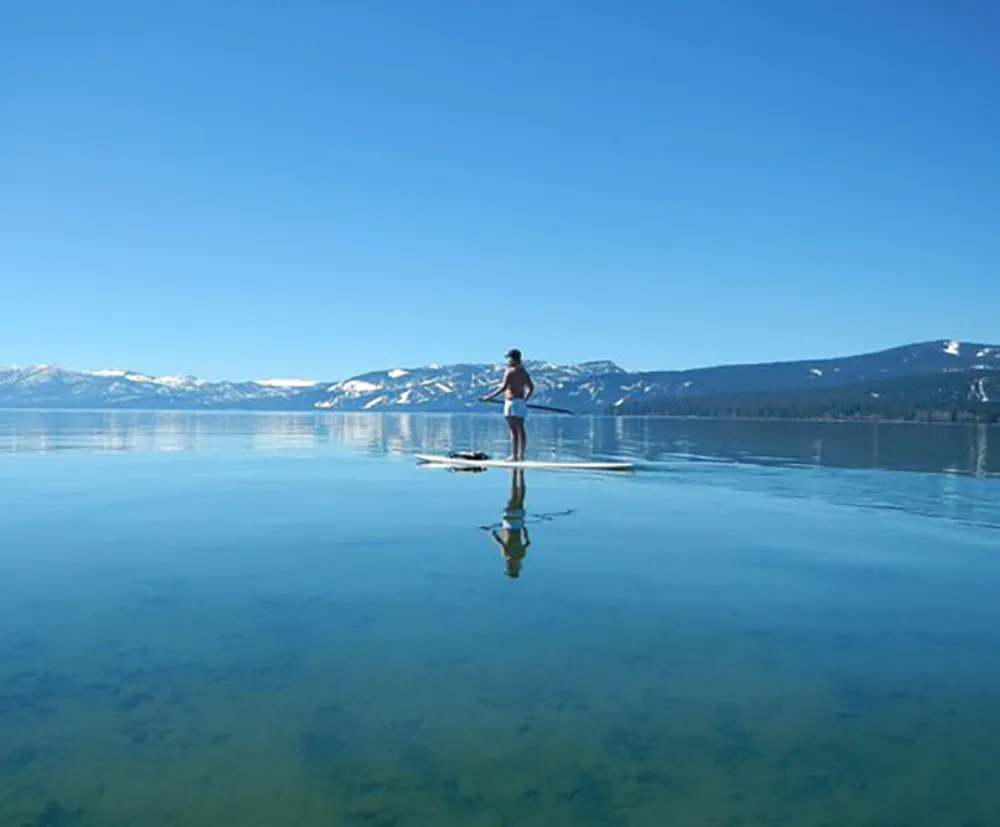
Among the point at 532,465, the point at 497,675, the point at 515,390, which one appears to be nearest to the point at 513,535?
the point at 497,675

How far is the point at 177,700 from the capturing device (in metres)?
6.40

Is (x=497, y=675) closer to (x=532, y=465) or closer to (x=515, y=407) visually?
(x=532, y=465)

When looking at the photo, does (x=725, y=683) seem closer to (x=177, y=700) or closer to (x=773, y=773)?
(x=773, y=773)

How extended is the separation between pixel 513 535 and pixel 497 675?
25.7 ft

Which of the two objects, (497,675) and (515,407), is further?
(515,407)

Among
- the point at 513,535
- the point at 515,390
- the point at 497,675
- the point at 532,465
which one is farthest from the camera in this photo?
the point at 515,390

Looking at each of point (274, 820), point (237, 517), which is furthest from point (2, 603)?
Answer: point (237, 517)

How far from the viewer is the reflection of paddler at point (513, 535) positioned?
12281 millimetres

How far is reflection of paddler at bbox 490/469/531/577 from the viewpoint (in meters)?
12.3

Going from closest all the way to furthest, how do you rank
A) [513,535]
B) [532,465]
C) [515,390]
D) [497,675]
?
[497,675] < [513,535] < [532,465] < [515,390]

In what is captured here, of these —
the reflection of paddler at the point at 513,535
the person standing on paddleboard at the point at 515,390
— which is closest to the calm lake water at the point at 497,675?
the reflection of paddler at the point at 513,535

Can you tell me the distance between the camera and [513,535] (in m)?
14.8

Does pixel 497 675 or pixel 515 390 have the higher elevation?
pixel 515 390

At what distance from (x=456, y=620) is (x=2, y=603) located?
5630 millimetres
